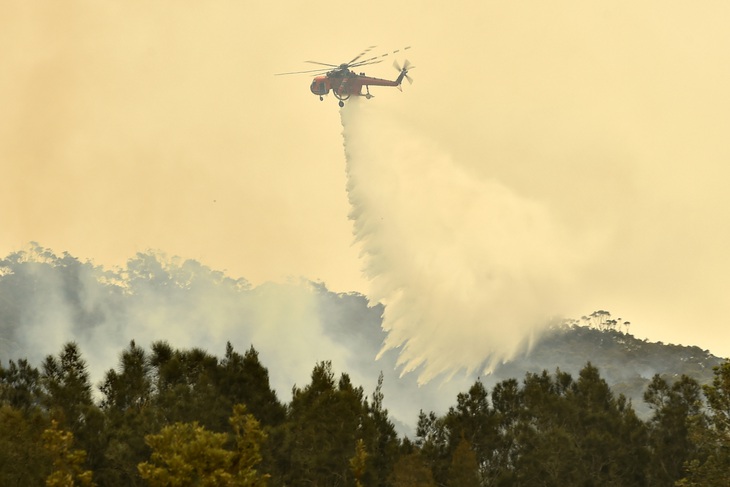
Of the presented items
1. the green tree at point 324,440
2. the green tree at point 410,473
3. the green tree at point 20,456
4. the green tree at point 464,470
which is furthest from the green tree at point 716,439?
the green tree at point 20,456

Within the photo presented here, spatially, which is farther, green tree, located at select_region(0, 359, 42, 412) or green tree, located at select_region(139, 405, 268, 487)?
green tree, located at select_region(0, 359, 42, 412)

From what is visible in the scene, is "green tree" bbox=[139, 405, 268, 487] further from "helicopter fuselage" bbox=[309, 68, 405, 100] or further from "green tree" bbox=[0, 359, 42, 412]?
"helicopter fuselage" bbox=[309, 68, 405, 100]

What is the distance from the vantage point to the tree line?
5831 cm

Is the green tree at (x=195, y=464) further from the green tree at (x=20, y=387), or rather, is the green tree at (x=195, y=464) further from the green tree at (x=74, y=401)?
the green tree at (x=20, y=387)

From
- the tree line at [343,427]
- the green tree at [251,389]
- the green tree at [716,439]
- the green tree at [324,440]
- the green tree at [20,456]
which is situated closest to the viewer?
the green tree at [20,456]

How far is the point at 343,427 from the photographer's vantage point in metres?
63.7

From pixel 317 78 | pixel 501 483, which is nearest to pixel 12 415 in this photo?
pixel 501 483

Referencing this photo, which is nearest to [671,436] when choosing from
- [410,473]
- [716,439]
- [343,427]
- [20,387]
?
[716,439]

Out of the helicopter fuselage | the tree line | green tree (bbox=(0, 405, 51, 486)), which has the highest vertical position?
the helicopter fuselage

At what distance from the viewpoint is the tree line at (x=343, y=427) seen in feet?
191

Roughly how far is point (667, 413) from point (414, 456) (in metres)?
23.2

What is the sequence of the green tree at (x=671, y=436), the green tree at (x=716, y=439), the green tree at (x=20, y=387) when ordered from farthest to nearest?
the green tree at (x=671, y=436)
the green tree at (x=20, y=387)
the green tree at (x=716, y=439)

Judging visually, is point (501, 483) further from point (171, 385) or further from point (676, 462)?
point (171, 385)

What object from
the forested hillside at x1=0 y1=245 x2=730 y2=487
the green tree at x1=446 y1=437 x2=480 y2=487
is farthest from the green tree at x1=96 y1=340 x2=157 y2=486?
the green tree at x1=446 y1=437 x2=480 y2=487
